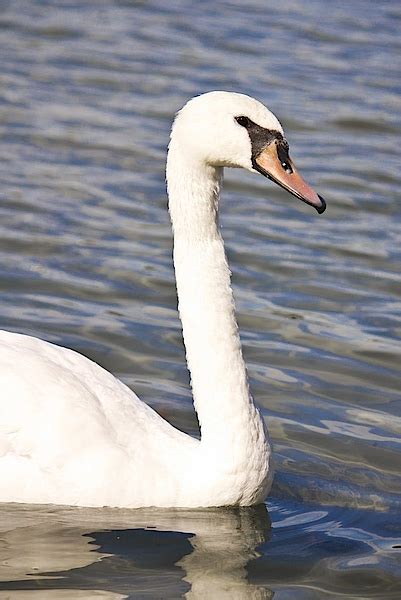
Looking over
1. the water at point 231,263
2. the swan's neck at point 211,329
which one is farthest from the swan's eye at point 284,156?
the water at point 231,263

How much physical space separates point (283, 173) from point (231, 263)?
337 cm

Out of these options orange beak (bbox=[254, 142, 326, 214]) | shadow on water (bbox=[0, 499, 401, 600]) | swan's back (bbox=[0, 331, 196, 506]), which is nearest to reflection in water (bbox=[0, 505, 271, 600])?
shadow on water (bbox=[0, 499, 401, 600])

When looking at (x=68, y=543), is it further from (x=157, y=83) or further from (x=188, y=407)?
(x=157, y=83)

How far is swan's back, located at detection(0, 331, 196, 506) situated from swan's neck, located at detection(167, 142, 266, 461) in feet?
0.83

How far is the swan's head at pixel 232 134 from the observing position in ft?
20.4

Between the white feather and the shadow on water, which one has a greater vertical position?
the white feather

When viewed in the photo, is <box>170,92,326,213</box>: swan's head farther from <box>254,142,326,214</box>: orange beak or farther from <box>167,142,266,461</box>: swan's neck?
<box>167,142,266,461</box>: swan's neck

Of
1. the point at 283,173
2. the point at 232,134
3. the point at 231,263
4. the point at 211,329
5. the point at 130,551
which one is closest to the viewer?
the point at 130,551

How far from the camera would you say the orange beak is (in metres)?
6.27

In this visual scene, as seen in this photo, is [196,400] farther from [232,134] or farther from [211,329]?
[232,134]

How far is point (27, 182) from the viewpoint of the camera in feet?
35.8

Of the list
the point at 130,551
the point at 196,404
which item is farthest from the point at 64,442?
the point at 196,404

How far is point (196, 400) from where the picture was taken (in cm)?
663

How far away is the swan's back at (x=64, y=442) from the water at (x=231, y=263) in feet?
0.40
